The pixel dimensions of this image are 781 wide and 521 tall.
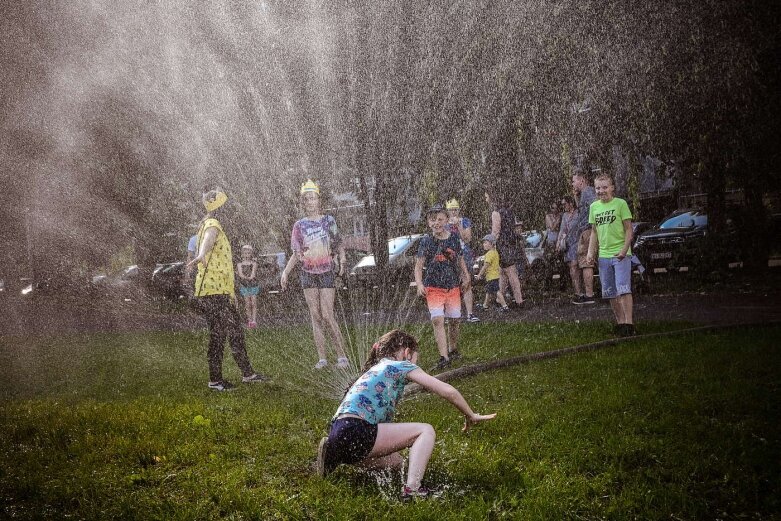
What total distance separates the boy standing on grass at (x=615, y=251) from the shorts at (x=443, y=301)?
6.92 feet

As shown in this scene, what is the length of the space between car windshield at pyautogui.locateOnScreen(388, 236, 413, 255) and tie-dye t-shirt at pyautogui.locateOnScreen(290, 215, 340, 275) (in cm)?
1130

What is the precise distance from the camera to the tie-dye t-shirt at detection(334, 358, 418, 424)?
12.9ft

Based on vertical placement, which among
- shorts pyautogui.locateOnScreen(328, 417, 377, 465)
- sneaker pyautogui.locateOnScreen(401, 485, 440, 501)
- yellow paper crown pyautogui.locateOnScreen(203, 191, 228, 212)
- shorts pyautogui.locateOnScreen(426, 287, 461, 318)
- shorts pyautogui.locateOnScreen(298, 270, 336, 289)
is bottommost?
sneaker pyautogui.locateOnScreen(401, 485, 440, 501)

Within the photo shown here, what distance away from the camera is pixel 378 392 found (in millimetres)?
3998

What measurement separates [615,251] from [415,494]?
559 centimetres

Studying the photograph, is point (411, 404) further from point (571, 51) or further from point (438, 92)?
point (438, 92)

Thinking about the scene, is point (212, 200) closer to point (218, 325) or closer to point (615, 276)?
point (218, 325)

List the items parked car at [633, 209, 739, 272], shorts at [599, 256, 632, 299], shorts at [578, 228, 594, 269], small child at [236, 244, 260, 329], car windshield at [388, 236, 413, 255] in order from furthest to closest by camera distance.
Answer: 1. car windshield at [388, 236, 413, 255]
2. parked car at [633, 209, 739, 272]
3. small child at [236, 244, 260, 329]
4. shorts at [578, 228, 594, 269]
5. shorts at [599, 256, 632, 299]

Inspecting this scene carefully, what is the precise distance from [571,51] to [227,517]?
13489 mm

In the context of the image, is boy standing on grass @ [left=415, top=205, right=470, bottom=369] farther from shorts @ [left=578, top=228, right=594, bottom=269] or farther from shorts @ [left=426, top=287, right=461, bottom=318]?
shorts @ [left=578, top=228, right=594, bottom=269]

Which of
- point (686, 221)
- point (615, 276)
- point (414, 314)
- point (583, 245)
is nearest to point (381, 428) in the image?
point (615, 276)

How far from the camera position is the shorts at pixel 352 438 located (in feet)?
12.6

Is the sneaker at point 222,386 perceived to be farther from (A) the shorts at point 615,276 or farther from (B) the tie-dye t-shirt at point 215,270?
(A) the shorts at point 615,276

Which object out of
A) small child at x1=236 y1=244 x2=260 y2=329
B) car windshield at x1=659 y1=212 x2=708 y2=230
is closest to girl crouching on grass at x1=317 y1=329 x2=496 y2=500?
small child at x1=236 y1=244 x2=260 y2=329
